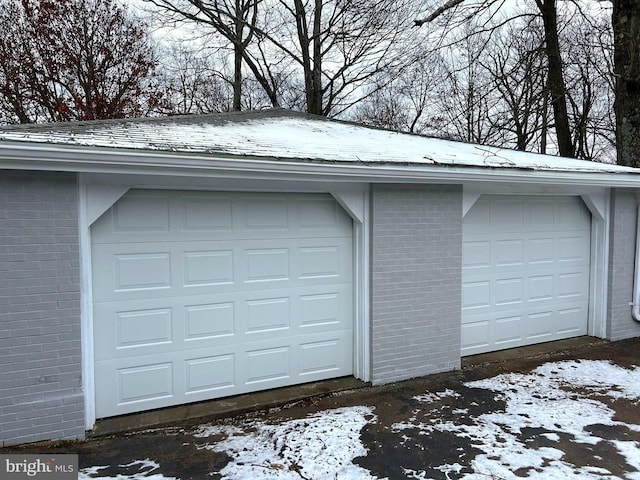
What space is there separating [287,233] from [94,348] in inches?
85.1

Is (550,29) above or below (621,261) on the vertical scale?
above

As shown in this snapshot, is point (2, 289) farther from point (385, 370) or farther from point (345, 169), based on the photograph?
point (385, 370)

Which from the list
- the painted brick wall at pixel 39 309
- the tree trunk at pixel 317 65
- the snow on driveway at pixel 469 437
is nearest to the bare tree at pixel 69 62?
the tree trunk at pixel 317 65

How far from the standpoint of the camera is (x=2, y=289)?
3.53m

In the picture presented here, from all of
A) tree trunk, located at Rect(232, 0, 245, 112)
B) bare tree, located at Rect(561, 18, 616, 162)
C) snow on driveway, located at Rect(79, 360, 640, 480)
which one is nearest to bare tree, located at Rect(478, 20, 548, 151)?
bare tree, located at Rect(561, 18, 616, 162)

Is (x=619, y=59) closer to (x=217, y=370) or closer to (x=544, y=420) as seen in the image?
(x=544, y=420)

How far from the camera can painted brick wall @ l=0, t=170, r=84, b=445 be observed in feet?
11.6

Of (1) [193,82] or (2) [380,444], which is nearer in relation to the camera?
(2) [380,444]

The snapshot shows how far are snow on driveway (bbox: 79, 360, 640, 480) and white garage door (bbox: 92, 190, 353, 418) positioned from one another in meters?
0.73

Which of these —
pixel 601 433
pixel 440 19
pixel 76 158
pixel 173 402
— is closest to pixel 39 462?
pixel 173 402

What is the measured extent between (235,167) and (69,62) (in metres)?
13.3

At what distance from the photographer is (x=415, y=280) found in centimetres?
520

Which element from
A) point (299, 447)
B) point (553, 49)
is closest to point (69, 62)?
point (553, 49)

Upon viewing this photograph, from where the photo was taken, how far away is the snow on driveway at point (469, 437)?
3291mm
